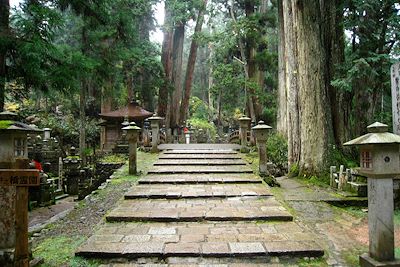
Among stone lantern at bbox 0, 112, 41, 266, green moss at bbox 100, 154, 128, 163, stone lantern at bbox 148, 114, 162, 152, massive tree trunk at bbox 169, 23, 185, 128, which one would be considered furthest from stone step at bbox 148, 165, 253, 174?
massive tree trunk at bbox 169, 23, 185, 128

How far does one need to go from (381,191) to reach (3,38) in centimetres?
794

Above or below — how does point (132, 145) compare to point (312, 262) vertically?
above

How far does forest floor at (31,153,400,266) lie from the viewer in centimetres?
378

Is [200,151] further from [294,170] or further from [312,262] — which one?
[312,262]

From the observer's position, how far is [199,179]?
7.93 metres

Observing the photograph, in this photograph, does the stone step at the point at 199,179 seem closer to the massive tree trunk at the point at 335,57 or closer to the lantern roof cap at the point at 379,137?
the massive tree trunk at the point at 335,57

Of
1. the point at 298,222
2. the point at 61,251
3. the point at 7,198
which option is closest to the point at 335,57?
the point at 298,222

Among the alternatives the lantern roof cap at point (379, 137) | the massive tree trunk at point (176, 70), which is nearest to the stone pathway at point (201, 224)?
the lantern roof cap at point (379, 137)

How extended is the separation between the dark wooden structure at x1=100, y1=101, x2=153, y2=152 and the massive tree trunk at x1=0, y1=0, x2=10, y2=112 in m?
8.21

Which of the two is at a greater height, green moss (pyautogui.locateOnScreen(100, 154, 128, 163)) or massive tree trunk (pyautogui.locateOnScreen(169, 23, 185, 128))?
massive tree trunk (pyautogui.locateOnScreen(169, 23, 185, 128))

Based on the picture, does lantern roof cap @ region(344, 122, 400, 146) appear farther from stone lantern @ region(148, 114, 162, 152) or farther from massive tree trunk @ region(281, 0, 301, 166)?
stone lantern @ region(148, 114, 162, 152)

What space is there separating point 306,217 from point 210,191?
216 cm

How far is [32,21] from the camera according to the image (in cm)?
743

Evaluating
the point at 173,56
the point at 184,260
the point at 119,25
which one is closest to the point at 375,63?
the point at 184,260
